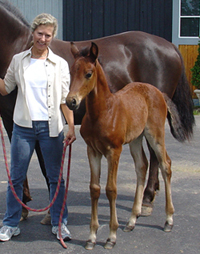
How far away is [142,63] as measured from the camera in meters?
4.38

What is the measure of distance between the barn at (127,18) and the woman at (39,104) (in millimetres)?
10044

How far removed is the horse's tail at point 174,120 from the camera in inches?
152

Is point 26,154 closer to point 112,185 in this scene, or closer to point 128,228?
point 112,185

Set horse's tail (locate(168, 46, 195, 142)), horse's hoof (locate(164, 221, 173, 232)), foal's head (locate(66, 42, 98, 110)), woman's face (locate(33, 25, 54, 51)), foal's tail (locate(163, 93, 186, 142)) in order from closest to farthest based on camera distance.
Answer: foal's head (locate(66, 42, 98, 110)) → woman's face (locate(33, 25, 54, 51)) → horse's hoof (locate(164, 221, 173, 232)) → foal's tail (locate(163, 93, 186, 142)) → horse's tail (locate(168, 46, 195, 142))

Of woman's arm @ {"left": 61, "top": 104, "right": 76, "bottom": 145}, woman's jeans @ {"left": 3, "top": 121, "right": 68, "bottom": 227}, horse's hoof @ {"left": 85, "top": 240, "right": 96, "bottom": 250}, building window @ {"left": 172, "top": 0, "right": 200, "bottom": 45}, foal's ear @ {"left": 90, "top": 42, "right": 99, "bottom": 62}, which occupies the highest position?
building window @ {"left": 172, "top": 0, "right": 200, "bottom": 45}

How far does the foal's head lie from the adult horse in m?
1.19

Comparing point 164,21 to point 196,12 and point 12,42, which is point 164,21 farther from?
point 12,42

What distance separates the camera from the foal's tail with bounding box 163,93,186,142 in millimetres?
3854

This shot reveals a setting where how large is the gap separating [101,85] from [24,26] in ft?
4.46

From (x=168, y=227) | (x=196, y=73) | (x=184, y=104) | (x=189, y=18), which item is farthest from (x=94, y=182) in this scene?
(x=189, y=18)

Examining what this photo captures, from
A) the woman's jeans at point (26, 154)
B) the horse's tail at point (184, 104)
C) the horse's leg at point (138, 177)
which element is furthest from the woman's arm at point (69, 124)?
the horse's tail at point (184, 104)

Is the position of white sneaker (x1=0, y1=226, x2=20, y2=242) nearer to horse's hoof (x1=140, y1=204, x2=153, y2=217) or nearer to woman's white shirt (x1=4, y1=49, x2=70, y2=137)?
woman's white shirt (x1=4, y1=49, x2=70, y2=137)

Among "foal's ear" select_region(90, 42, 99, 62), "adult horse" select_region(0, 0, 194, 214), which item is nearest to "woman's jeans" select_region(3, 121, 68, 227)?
"foal's ear" select_region(90, 42, 99, 62)

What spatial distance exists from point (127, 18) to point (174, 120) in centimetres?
945
